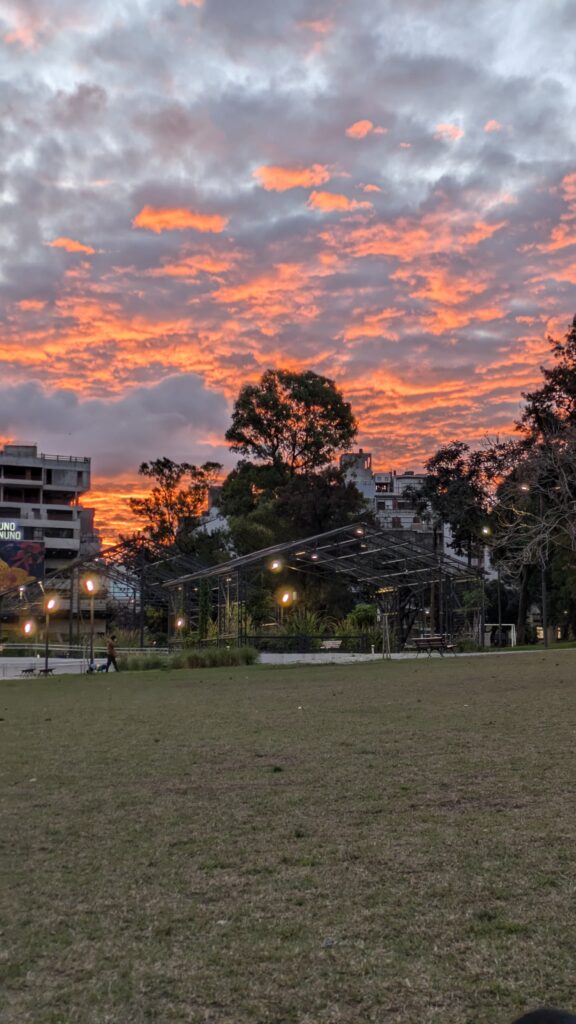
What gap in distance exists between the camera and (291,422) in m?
62.1

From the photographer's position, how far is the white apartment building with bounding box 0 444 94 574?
103 metres

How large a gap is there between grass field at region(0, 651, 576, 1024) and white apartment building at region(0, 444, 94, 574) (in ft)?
314

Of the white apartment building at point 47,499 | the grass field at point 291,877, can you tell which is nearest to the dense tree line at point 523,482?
the grass field at point 291,877

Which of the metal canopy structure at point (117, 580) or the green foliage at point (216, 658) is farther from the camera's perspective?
the metal canopy structure at point (117, 580)

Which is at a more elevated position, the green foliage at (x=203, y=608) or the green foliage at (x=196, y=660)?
the green foliage at (x=203, y=608)

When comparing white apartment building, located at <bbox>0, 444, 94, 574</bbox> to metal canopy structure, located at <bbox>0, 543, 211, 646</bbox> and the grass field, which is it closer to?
metal canopy structure, located at <bbox>0, 543, 211, 646</bbox>

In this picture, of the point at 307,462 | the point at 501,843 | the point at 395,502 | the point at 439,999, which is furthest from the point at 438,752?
the point at 395,502

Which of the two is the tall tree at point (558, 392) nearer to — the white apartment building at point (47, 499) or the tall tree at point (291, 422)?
the tall tree at point (291, 422)

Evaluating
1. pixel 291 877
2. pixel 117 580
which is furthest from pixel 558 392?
pixel 291 877

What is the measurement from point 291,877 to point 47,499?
107012mm

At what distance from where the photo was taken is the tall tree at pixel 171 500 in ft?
232

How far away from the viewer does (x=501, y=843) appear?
192 inches

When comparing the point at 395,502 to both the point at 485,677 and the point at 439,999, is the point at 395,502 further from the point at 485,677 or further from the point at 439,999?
the point at 439,999

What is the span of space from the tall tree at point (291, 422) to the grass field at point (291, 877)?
5292 cm
